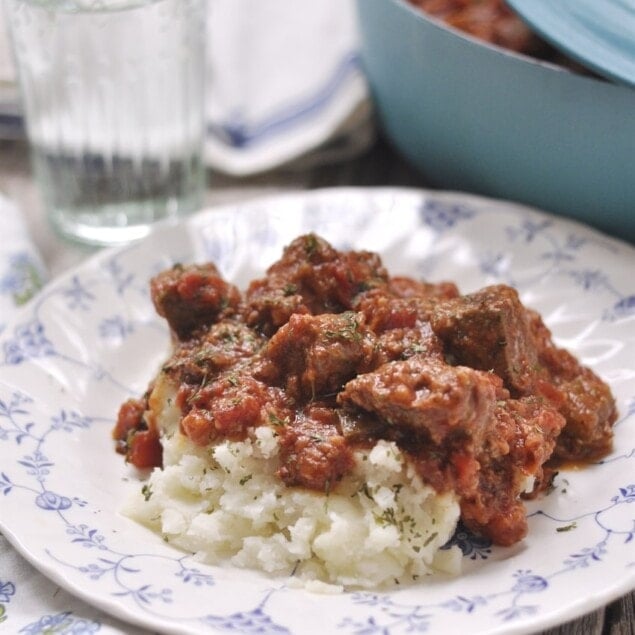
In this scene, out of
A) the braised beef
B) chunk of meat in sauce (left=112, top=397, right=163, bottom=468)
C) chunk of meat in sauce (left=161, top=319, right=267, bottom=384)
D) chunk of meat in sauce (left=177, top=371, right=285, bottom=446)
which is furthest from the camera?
chunk of meat in sauce (left=112, top=397, right=163, bottom=468)

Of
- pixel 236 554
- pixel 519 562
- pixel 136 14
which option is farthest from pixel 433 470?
pixel 136 14

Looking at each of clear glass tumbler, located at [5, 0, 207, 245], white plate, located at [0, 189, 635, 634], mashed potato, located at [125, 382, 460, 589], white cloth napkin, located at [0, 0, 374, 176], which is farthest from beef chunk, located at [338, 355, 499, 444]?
white cloth napkin, located at [0, 0, 374, 176]

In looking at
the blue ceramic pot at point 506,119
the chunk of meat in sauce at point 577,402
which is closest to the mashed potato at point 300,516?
the chunk of meat in sauce at point 577,402

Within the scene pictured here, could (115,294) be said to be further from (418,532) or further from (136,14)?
(418,532)

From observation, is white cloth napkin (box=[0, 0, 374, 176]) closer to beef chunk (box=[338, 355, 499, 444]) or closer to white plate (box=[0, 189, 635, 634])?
white plate (box=[0, 189, 635, 634])

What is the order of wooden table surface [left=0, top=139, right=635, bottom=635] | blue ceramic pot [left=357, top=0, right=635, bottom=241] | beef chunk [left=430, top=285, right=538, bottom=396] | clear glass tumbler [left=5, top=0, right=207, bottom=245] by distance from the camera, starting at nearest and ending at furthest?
beef chunk [left=430, top=285, right=538, bottom=396], blue ceramic pot [left=357, top=0, right=635, bottom=241], clear glass tumbler [left=5, top=0, right=207, bottom=245], wooden table surface [left=0, top=139, right=635, bottom=635]

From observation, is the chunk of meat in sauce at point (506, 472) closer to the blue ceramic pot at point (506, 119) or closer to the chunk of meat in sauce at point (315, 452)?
the chunk of meat in sauce at point (315, 452)

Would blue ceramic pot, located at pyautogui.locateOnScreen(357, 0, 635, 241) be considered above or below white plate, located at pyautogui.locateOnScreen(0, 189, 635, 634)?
above
